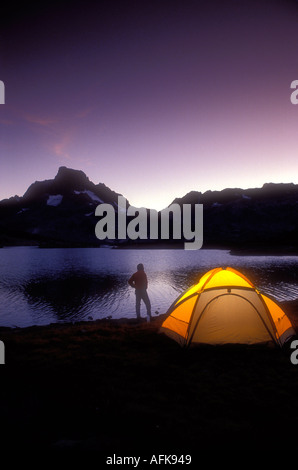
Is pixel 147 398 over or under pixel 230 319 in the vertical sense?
under

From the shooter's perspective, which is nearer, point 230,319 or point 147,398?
point 147,398

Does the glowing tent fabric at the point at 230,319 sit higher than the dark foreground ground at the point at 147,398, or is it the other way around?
the glowing tent fabric at the point at 230,319

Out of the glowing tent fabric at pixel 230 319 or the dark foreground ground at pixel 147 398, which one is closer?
the dark foreground ground at pixel 147 398

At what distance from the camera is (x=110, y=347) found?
32.0ft

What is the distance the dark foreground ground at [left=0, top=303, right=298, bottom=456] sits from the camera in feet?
15.9

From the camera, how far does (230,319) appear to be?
30.6ft

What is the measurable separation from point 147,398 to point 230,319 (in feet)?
13.6

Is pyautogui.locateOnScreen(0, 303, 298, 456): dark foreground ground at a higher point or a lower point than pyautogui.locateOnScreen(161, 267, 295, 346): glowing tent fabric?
lower

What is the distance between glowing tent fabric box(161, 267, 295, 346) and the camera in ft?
30.1

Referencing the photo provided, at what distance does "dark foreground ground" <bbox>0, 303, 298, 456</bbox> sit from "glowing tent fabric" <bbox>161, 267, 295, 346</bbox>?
412 mm

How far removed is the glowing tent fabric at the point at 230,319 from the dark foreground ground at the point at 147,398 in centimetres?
41

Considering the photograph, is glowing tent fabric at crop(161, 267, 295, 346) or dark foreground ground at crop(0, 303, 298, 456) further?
glowing tent fabric at crop(161, 267, 295, 346)

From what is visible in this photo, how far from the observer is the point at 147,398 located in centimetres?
620

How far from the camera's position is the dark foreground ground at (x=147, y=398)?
190 inches
